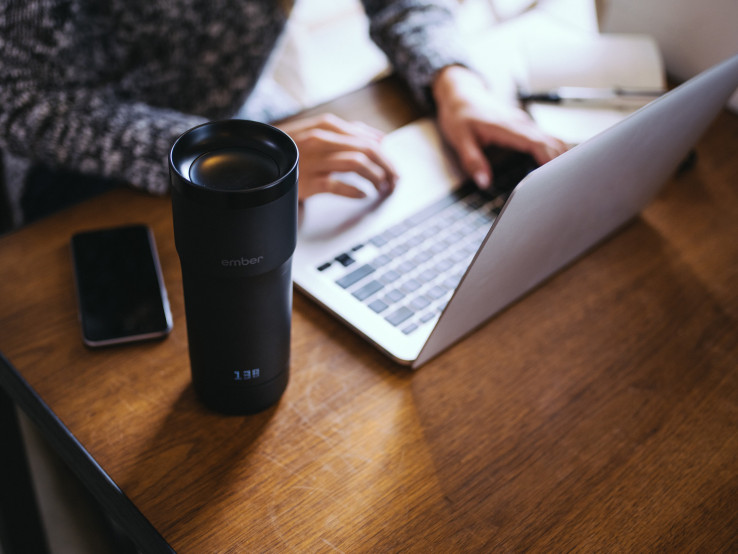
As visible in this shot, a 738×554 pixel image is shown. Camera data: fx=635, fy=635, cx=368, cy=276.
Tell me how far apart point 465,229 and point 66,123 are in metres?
0.43

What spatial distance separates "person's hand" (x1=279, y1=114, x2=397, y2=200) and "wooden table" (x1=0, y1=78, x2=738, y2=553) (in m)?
0.14

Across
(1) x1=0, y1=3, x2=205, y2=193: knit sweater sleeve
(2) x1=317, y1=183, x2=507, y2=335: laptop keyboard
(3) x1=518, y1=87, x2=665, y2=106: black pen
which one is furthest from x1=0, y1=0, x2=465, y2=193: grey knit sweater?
(2) x1=317, y1=183, x2=507, y2=335: laptop keyboard

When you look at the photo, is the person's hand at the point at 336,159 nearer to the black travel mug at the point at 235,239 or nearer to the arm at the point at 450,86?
the arm at the point at 450,86

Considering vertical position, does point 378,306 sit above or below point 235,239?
below

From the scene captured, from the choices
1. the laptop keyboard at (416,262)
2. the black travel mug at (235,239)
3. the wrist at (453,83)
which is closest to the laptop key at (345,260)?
the laptop keyboard at (416,262)

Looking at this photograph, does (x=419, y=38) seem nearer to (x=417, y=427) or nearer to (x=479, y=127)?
(x=479, y=127)

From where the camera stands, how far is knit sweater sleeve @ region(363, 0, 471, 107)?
824 mm

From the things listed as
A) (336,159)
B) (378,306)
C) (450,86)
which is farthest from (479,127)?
(378,306)

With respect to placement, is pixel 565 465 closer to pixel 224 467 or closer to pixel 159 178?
pixel 224 467

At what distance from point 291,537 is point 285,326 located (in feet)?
0.46

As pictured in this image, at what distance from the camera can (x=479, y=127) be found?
74 cm

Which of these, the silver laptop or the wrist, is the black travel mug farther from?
the wrist

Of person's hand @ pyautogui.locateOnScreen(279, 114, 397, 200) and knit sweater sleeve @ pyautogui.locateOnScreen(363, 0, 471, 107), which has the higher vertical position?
knit sweater sleeve @ pyautogui.locateOnScreen(363, 0, 471, 107)

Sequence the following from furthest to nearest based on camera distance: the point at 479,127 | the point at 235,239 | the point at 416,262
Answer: the point at 479,127
the point at 416,262
the point at 235,239
